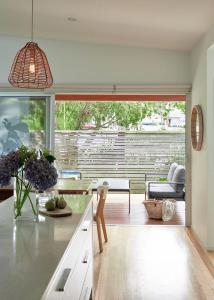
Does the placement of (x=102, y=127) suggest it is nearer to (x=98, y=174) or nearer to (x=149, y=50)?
(x=98, y=174)

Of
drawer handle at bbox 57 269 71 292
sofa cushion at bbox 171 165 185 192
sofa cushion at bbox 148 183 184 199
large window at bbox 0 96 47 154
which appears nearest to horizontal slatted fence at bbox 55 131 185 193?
sofa cushion at bbox 171 165 185 192

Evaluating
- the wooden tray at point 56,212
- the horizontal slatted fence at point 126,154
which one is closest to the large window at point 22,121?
the horizontal slatted fence at point 126,154

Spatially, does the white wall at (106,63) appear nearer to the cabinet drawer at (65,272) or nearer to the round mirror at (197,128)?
the round mirror at (197,128)

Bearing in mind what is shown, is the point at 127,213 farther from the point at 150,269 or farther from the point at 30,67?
the point at 30,67

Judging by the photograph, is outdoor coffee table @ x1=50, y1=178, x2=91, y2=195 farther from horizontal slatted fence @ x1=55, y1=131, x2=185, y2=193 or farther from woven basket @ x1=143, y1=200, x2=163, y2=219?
horizontal slatted fence @ x1=55, y1=131, x2=185, y2=193

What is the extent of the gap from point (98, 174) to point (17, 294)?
7328 mm

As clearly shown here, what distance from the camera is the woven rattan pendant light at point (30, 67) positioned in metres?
2.87

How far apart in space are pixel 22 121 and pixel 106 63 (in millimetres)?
1526

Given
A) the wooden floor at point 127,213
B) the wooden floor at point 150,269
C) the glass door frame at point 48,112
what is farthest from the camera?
the wooden floor at point 127,213

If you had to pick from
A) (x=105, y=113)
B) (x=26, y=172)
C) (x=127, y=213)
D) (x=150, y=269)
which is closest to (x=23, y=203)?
(x=26, y=172)

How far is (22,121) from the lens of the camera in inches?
225

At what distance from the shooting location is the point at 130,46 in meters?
5.49

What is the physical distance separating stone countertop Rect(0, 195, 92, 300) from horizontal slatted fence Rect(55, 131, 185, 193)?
6.04 metres

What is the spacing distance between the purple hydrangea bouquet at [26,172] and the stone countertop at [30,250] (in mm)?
129
